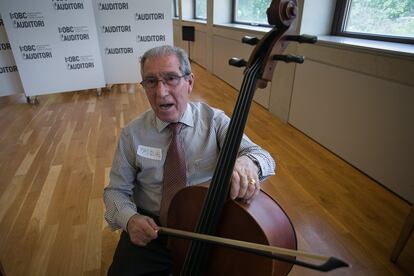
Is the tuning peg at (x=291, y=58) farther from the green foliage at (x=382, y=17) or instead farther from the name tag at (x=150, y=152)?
the green foliage at (x=382, y=17)

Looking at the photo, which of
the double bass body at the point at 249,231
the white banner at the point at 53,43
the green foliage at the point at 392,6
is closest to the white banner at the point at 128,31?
the white banner at the point at 53,43

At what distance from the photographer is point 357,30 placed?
236cm

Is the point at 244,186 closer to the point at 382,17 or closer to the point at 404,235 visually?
the point at 404,235

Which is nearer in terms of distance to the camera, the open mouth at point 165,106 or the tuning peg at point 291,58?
the tuning peg at point 291,58

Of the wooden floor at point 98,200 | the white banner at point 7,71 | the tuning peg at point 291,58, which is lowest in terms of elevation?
the wooden floor at point 98,200

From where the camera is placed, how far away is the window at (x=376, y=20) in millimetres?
1940

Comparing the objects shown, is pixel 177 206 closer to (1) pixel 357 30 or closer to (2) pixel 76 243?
(2) pixel 76 243

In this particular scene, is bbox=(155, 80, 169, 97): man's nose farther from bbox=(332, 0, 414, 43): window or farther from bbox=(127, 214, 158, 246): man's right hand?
bbox=(332, 0, 414, 43): window

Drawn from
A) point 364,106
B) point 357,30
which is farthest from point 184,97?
point 357,30

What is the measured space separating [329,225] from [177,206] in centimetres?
117

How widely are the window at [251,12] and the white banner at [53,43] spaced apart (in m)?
2.31

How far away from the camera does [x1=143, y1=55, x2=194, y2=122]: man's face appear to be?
0.91 meters

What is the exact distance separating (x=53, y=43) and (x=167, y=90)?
11.0 feet

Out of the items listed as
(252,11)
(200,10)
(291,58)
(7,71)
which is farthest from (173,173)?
(200,10)
